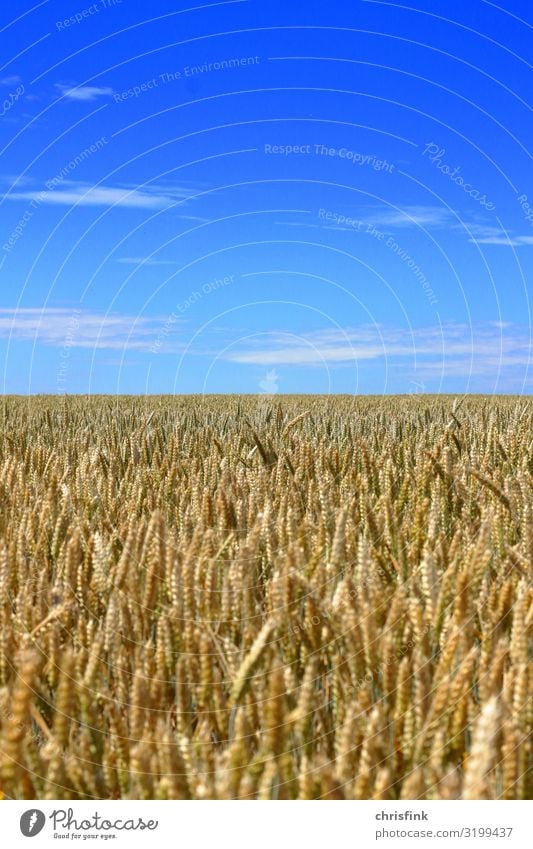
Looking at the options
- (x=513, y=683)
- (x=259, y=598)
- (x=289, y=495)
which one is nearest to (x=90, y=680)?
(x=513, y=683)

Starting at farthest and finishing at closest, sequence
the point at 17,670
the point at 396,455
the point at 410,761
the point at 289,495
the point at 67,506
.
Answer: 1. the point at 396,455
2. the point at 289,495
3. the point at 67,506
4. the point at 17,670
5. the point at 410,761

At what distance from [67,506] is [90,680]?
0.97 metres

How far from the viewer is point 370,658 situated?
1.07 m

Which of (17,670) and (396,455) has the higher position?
(396,455)

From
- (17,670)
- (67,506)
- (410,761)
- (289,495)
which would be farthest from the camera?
(289,495)

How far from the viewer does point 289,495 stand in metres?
2.09

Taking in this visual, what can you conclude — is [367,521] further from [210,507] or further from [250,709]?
[250,709]

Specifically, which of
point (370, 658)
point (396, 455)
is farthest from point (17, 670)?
point (396, 455)

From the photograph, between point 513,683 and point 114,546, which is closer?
point 513,683

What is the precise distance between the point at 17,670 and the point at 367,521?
2.52 ft
